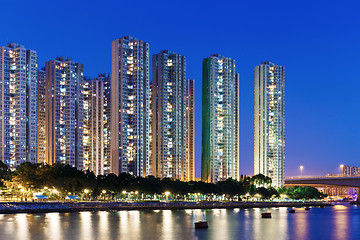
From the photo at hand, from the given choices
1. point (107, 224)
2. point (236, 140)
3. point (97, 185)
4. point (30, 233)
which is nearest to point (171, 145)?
point (236, 140)

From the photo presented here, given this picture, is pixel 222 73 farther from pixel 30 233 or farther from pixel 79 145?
pixel 30 233

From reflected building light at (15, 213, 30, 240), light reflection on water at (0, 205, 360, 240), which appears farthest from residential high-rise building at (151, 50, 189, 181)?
reflected building light at (15, 213, 30, 240)

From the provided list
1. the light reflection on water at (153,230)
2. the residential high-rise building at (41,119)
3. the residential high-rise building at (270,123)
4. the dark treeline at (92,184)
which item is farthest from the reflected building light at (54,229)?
the residential high-rise building at (270,123)

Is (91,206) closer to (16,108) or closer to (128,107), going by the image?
(128,107)

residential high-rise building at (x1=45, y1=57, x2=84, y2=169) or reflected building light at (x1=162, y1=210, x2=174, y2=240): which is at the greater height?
residential high-rise building at (x1=45, y1=57, x2=84, y2=169)

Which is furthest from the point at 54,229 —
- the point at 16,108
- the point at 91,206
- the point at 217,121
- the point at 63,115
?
the point at 217,121

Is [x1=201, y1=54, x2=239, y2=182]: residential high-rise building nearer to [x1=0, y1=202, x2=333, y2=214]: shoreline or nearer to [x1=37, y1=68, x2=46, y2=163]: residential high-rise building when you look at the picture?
[x1=0, y1=202, x2=333, y2=214]: shoreline

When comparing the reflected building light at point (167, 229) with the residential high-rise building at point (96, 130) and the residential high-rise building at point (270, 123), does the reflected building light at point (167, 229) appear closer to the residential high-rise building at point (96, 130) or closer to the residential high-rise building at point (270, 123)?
the residential high-rise building at point (96, 130)
